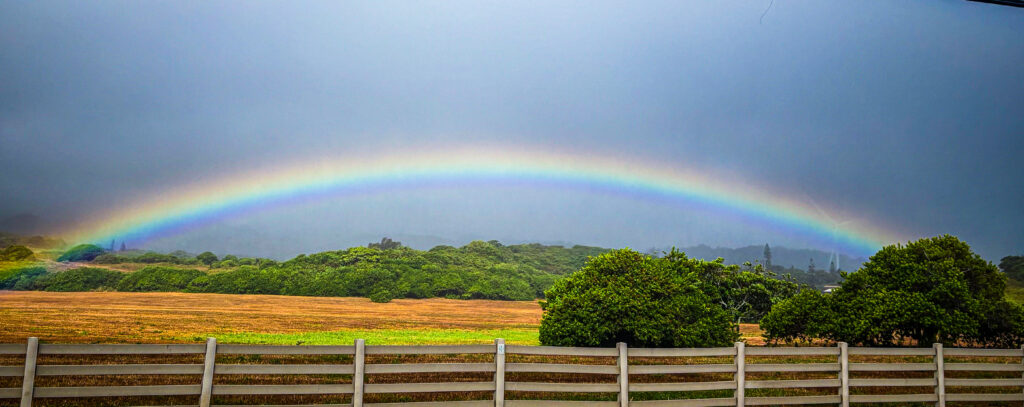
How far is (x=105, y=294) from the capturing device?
138 feet

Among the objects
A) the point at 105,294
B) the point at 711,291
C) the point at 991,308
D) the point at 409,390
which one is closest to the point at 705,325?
the point at 711,291

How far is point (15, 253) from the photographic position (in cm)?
4244

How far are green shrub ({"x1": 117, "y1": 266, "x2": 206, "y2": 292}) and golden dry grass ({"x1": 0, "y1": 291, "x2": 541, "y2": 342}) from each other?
2333mm

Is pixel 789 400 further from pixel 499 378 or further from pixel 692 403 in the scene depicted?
pixel 499 378

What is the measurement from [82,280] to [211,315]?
1757cm

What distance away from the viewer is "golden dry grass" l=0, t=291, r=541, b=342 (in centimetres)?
2750

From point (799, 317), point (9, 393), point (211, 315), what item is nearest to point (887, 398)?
point (799, 317)

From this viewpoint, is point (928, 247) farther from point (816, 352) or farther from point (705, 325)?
point (816, 352)

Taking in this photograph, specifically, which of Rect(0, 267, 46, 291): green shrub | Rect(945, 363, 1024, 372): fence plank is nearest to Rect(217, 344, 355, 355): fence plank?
Rect(945, 363, 1024, 372): fence plank

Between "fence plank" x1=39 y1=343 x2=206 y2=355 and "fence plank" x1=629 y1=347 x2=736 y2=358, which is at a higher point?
"fence plank" x1=629 y1=347 x2=736 y2=358

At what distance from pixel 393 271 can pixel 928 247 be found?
35.5 meters

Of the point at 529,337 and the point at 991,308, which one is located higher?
the point at 991,308

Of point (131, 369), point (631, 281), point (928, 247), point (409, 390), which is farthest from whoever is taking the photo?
point (928, 247)

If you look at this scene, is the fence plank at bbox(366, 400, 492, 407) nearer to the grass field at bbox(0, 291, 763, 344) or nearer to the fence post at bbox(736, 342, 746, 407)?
the fence post at bbox(736, 342, 746, 407)
